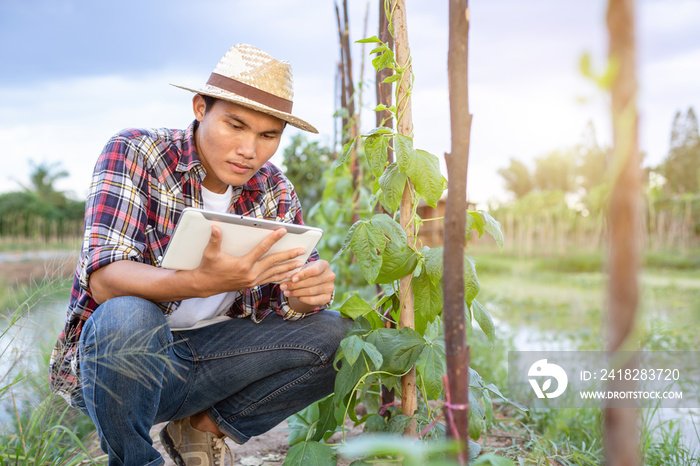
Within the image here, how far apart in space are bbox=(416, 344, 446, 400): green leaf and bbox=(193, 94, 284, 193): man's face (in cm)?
77

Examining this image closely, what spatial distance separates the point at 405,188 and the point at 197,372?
0.86 m

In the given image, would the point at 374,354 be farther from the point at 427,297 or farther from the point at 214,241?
the point at 214,241

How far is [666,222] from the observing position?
14.7 meters

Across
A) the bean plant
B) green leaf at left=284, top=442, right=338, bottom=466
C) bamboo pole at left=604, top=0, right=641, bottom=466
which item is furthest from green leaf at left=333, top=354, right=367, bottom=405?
bamboo pole at left=604, top=0, right=641, bottom=466

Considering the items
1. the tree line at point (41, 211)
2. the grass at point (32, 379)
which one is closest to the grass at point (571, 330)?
the grass at point (32, 379)

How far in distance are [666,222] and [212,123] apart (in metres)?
16.0

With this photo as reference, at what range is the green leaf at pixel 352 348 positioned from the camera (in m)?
1.20

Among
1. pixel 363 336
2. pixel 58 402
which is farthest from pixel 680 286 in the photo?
pixel 58 402

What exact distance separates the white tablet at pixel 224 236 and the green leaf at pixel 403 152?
295mm

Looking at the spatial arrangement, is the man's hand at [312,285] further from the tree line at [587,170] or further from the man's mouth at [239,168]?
the tree line at [587,170]

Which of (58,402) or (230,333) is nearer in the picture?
(58,402)

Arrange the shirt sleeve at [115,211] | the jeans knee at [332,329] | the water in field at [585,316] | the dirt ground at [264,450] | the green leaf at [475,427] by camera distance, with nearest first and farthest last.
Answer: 1. the green leaf at [475,427]
2. the shirt sleeve at [115,211]
3. the jeans knee at [332,329]
4. the dirt ground at [264,450]
5. the water in field at [585,316]

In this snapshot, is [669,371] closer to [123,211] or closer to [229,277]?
[229,277]

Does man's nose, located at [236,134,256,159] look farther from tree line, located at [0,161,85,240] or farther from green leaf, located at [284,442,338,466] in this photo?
tree line, located at [0,161,85,240]
